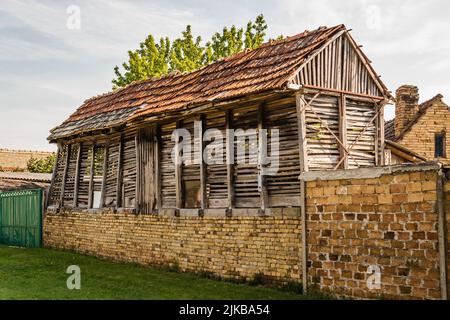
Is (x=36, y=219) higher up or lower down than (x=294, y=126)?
lower down

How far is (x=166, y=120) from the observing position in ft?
47.0

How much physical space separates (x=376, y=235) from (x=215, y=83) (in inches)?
256

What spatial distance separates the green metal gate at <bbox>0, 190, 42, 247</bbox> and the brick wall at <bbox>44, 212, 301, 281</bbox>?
300 cm

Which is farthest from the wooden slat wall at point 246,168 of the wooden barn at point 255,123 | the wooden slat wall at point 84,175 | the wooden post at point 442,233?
the wooden slat wall at point 84,175

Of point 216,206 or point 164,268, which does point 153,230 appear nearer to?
point 164,268

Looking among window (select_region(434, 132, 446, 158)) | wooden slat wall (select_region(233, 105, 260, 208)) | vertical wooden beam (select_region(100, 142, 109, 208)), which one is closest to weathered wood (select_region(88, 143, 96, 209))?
vertical wooden beam (select_region(100, 142, 109, 208))

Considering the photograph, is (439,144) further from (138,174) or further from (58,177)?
(58,177)

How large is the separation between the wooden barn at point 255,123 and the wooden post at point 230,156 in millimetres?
Result: 24

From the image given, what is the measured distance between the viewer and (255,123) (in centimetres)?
1188

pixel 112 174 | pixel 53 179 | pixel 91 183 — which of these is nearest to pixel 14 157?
pixel 53 179
